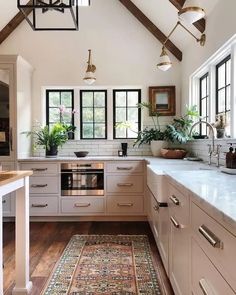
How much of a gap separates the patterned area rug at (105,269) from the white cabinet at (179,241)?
0.32 meters

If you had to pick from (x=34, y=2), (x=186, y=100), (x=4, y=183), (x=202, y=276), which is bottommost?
(x=202, y=276)

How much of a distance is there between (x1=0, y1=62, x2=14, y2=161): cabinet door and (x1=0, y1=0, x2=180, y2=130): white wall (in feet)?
2.18

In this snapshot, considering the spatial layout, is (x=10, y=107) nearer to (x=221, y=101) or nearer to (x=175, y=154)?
(x=175, y=154)

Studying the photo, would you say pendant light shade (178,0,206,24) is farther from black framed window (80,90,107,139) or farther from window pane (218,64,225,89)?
black framed window (80,90,107,139)

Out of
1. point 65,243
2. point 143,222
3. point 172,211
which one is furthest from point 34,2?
point 143,222

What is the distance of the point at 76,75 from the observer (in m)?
4.55

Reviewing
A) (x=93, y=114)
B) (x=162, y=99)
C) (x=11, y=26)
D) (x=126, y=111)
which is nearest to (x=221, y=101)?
(x=162, y=99)

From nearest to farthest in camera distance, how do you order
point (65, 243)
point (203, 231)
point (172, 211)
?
point (203, 231) → point (172, 211) → point (65, 243)

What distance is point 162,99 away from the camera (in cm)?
455

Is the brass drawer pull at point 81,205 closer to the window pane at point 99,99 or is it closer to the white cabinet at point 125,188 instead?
the white cabinet at point 125,188

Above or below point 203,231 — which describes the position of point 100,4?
above

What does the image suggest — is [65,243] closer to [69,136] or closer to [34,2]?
[69,136]

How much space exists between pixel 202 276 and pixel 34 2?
2114 millimetres

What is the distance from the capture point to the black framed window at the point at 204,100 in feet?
12.1
